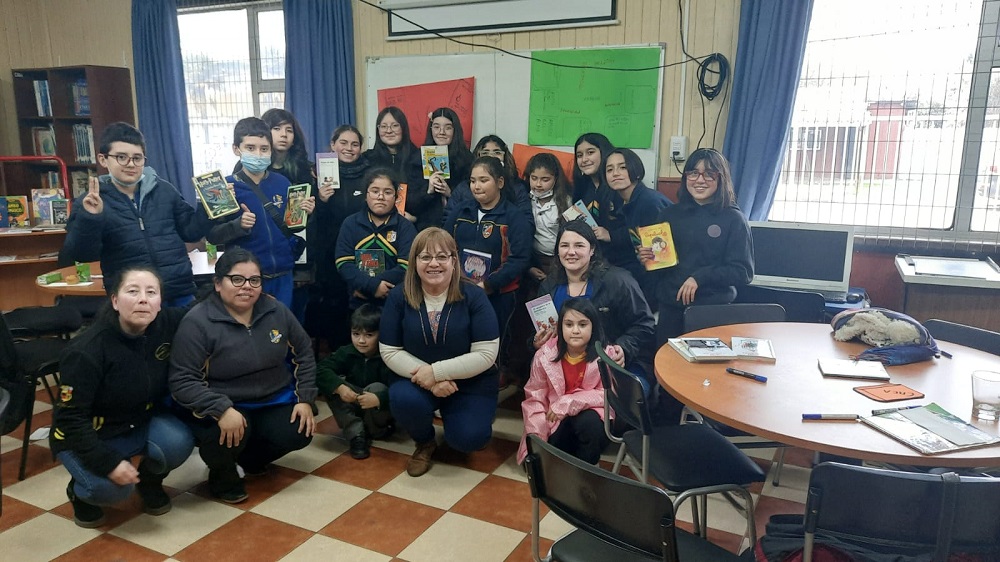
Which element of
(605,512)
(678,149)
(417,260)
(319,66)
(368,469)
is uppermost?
(319,66)

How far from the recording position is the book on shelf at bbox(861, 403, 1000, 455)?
169 centimetres

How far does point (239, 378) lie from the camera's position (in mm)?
2846

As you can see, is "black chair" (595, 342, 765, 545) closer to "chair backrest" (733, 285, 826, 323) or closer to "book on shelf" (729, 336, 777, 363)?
"book on shelf" (729, 336, 777, 363)

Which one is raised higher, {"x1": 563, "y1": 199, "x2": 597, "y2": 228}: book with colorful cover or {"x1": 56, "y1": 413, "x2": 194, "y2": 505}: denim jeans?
{"x1": 563, "y1": 199, "x2": 597, "y2": 228}: book with colorful cover

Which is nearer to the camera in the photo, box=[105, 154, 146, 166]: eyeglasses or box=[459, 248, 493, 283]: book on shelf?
box=[105, 154, 146, 166]: eyeglasses

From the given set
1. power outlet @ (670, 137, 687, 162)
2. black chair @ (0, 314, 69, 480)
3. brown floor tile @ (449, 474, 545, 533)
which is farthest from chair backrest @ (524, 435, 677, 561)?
power outlet @ (670, 137, 687, 162)

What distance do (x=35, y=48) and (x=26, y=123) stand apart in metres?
0.78

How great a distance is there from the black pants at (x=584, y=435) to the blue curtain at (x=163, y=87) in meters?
4.36

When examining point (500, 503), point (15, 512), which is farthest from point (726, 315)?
point (15, 512)

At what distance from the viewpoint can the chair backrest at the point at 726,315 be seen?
117 inches

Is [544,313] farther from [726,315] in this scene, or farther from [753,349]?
[753,349]

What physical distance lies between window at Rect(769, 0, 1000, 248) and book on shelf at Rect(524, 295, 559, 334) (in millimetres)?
1859

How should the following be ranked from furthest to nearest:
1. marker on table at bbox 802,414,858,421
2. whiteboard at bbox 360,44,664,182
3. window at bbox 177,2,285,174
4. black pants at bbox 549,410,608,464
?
window at bbox 177,2,285,174
whiteboard at bbox 360,44,664,182
black pants at bbox 549,410,608,464
marker on table at bbox 802,414,858,421

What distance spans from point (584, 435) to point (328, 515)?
1077 mm
